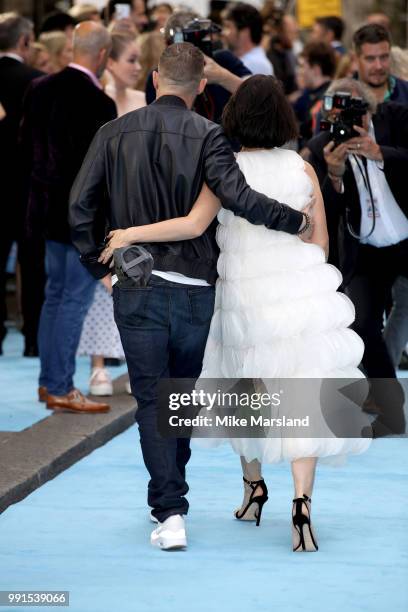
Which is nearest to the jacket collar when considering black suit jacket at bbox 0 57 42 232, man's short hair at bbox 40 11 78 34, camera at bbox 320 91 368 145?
camera at bbox 320 91 368 145

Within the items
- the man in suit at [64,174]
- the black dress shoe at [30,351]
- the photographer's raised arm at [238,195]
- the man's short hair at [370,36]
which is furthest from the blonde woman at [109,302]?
the photographer's raised arm at [238,195]

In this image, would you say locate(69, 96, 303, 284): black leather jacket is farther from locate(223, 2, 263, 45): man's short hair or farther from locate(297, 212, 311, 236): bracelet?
locate(223, 2, 263, 45): man's short hair

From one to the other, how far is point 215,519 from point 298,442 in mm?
791

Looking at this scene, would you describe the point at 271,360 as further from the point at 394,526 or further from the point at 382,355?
the point at 382,355

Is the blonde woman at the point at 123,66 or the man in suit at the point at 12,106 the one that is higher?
the blonde woman at the point at 123,66

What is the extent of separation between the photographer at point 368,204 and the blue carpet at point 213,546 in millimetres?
1030

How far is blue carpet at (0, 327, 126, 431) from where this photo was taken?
9.48m

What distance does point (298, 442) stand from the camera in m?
6.26

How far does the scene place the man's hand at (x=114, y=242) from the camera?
20.6ft

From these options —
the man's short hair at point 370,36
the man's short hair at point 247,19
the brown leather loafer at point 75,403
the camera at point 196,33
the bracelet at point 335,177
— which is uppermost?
the camera at point 196,33

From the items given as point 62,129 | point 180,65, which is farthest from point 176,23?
point 180,65

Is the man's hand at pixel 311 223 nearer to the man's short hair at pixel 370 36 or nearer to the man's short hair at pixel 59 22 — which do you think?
the man's short hair at pixel 370 36

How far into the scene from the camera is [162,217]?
250 inches

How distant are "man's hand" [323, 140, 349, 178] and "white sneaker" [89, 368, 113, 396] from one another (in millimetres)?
2468
